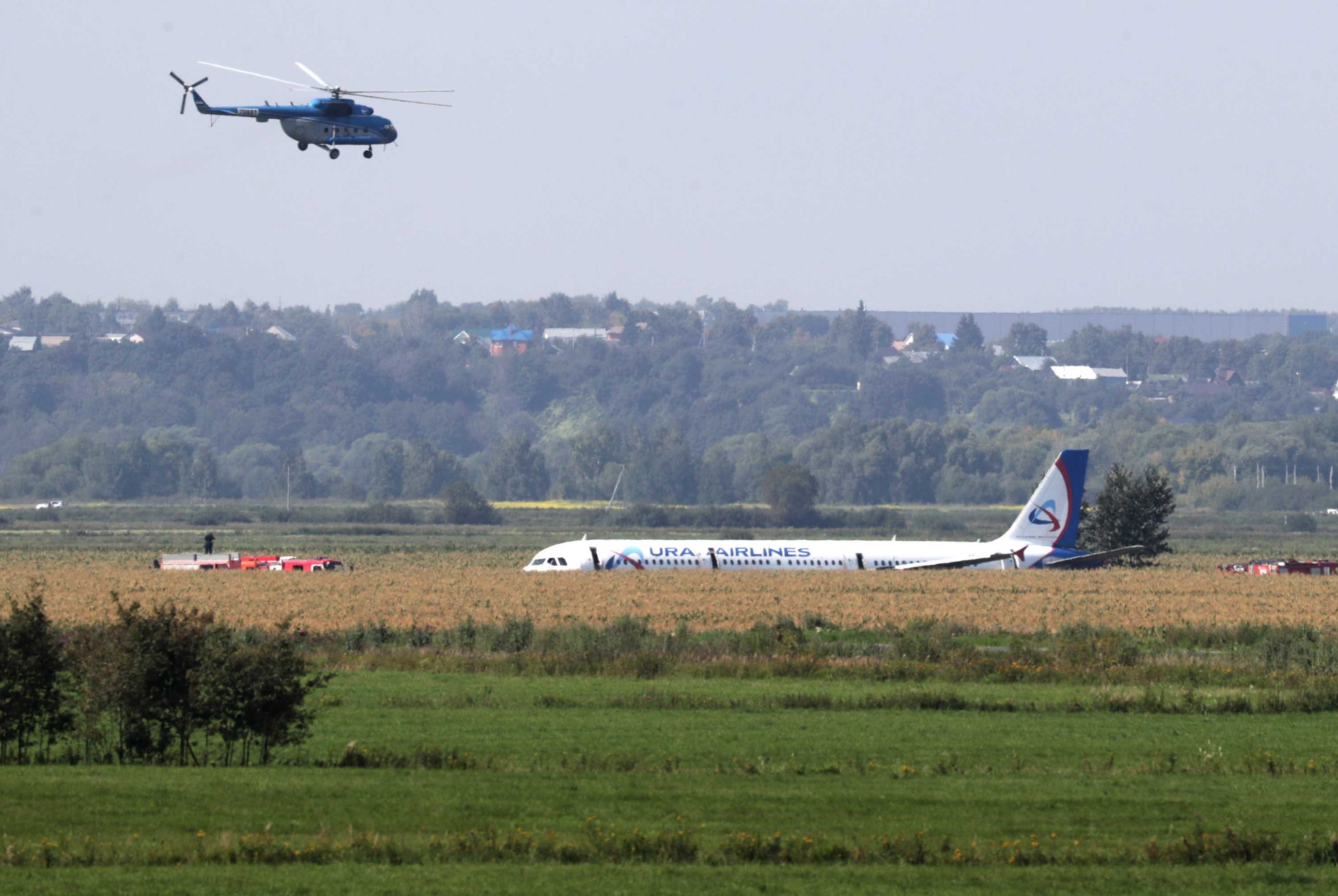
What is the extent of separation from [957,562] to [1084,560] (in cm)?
534

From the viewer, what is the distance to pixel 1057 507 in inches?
2827

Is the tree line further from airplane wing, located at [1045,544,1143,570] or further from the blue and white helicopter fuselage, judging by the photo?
airplane wing, located at [1045,544,1143,570]

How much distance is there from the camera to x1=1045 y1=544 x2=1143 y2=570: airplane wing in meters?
66.3

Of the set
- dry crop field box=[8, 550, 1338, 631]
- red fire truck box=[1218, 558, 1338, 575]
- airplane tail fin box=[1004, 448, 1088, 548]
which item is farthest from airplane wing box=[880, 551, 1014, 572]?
red fire truck box=[1218, 558, 1338, 575]

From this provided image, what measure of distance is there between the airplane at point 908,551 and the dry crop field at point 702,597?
3.04ft

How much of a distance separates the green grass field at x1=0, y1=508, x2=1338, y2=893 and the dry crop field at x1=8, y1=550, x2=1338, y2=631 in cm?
1575

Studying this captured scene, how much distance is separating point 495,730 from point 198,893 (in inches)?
463

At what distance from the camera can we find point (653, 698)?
3353 centimetres

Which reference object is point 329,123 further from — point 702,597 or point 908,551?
point 908,551

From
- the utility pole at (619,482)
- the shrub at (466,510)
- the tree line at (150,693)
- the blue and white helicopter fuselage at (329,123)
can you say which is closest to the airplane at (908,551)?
the blue and white helicopter fuselage at (329,123)

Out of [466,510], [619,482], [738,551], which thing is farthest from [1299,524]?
[738,551]

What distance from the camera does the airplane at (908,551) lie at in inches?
2758

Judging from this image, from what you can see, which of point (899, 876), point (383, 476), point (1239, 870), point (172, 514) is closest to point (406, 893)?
point (899, 876)

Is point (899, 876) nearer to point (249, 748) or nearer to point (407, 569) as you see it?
point (249, 748)
